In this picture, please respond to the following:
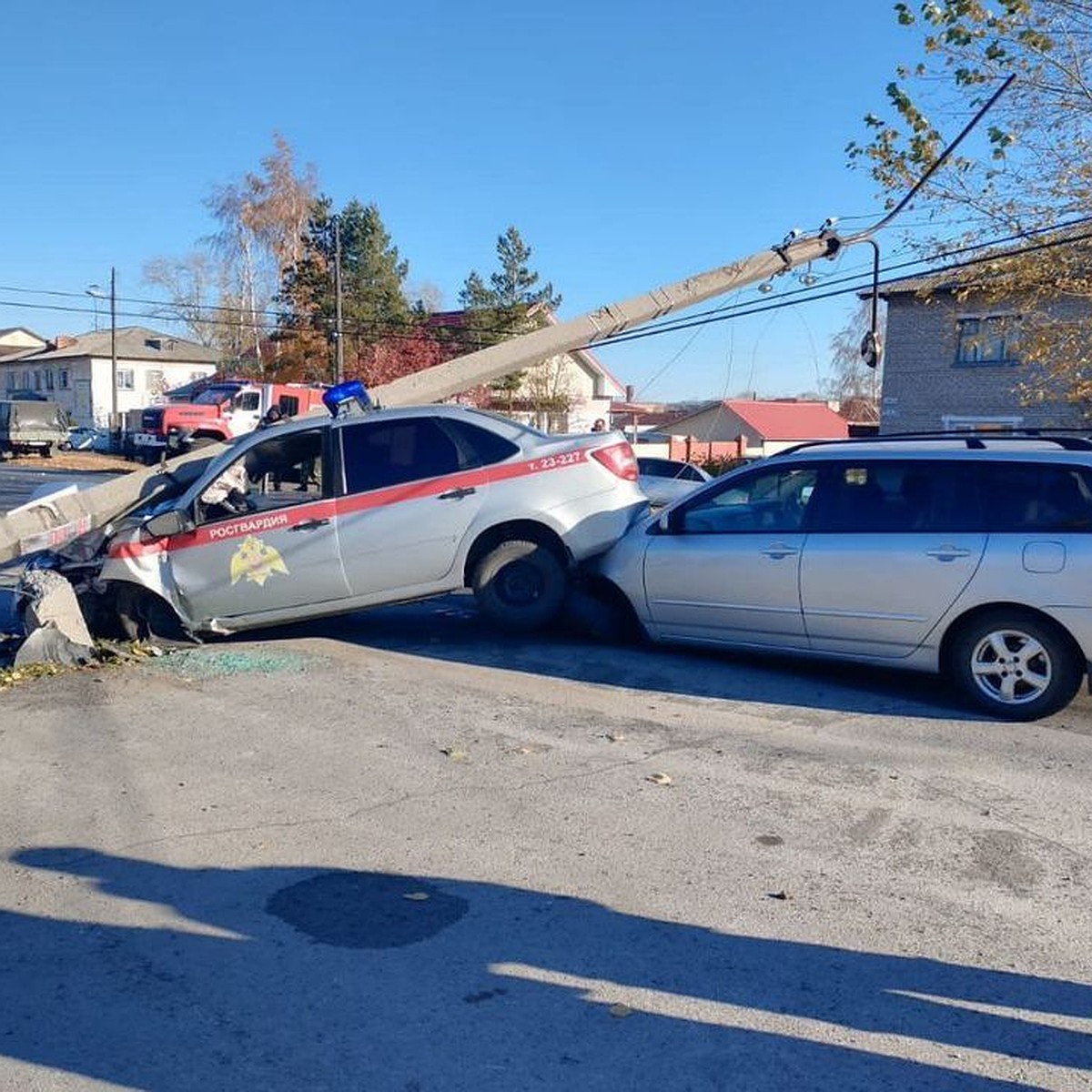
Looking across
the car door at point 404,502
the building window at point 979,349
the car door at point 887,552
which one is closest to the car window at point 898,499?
the car door at point 887,552

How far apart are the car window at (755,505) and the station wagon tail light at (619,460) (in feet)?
2.94

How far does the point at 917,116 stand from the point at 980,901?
46.3 ft

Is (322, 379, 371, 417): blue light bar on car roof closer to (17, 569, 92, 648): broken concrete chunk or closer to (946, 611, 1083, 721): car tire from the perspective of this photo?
(17, 569, 92, 648): broken concrete chunk

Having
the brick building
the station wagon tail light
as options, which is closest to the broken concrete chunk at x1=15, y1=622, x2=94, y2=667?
the station wagon tail light

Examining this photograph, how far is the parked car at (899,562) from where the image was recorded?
6.41m

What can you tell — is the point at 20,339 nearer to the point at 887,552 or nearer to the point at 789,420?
the point at 789,420

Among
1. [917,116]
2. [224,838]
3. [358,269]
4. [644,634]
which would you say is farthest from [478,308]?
[224,838]

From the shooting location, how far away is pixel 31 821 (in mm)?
5055

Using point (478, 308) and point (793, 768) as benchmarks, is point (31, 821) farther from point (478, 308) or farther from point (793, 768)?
point (478, 308)

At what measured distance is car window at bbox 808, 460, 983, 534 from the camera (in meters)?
6.79

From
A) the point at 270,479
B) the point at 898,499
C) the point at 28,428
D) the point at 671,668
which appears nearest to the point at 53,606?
the point at 270,479

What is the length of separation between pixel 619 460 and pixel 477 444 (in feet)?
3.78

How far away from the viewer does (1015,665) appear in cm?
651

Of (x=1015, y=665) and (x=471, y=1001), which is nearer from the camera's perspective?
(x=471, y=1001)
